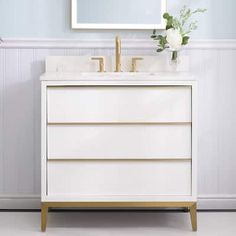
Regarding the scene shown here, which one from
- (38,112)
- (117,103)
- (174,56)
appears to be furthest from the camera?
(38,112)

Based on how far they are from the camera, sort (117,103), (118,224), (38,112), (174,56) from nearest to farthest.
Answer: (117,103), (118,224), (174,56), (38,112)

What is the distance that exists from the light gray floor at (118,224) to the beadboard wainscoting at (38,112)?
0.17 m

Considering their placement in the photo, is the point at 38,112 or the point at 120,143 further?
the point at 38,112

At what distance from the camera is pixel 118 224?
3.52 m

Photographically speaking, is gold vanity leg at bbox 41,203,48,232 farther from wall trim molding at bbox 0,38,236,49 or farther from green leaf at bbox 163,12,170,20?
green leaf at bbox 163,12,170,20

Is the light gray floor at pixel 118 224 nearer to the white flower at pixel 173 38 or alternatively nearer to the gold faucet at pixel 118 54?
the gold faucet at pixel 118 54

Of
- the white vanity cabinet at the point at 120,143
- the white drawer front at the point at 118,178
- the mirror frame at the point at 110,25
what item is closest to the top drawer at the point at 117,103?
the white vanity cabinet at the point at 120,143

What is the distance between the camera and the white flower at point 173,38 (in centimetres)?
355

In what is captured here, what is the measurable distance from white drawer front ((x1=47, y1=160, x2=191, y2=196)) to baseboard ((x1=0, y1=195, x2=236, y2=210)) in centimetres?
54

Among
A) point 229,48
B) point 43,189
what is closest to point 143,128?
point 43,189

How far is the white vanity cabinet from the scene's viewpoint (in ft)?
10.8

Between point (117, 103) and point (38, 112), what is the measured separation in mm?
694

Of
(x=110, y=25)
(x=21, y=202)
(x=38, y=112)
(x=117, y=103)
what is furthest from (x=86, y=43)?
(x=21, y=202)

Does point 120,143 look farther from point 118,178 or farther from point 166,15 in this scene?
point 166,15
